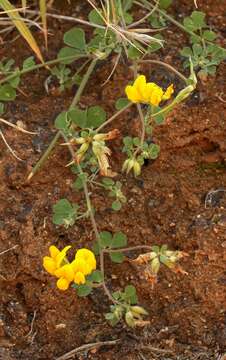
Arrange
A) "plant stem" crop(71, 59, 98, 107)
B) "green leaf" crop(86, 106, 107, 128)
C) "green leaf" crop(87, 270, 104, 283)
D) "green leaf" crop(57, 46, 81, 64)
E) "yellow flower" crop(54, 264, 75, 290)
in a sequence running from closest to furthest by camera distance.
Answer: "yellow flower" crop(54, 264, 75, 290)
"green leaf" crop(87, 270, 104, 283)
"green leaf" crop(86, 106, 107, 128)
"plant stem" crop(71, 59, 98, 107)
"green leaf" crop(57, 46, 81, 64)

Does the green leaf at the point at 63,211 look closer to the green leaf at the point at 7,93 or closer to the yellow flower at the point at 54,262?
the yellow flower at the point at 54,262

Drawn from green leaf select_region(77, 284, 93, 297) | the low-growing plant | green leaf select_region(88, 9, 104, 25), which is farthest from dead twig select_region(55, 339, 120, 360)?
green leaf select_region(88, 9, 104, 25)

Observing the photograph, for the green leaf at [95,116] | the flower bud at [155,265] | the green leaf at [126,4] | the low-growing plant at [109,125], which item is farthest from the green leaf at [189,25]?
the flower bud at [155,265]

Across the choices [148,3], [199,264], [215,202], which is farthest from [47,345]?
[148,3]

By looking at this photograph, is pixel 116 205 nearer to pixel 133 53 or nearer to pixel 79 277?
pixel 79 277

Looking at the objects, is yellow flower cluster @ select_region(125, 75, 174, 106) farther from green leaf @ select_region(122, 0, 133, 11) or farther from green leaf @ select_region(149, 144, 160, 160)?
green leaf @ select_region(122, 0, 133, 11)

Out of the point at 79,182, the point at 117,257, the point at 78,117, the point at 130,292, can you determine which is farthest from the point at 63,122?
the point at 130,292
